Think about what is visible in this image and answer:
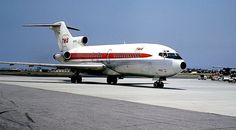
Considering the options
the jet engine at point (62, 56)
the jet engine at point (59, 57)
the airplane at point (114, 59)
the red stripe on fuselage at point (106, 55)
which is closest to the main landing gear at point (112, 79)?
the airplane at point (114, 59)

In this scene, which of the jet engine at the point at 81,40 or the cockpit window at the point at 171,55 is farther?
the jet engine at the point at 81,40

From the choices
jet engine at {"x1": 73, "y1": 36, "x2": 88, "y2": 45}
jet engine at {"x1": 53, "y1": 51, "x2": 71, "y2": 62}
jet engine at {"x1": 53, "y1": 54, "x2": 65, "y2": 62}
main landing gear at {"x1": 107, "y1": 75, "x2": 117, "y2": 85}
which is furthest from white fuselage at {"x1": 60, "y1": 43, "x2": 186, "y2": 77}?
jet engine at {"x1": 53, "y1": 54, "x2": 65, "y2": 62}

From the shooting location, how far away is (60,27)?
41.1m

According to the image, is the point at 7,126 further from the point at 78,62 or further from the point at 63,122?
the point at 78,62

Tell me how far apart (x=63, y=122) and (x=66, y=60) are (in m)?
30.6

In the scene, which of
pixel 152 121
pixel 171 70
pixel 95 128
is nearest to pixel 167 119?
pixel 152 121

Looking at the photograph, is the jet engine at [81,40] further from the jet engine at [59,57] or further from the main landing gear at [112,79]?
the main landing gear at [112,79]

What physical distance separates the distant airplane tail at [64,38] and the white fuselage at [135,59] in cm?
166

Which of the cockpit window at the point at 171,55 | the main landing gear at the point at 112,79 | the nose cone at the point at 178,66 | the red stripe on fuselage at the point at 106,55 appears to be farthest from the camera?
the main landing gear at the point at 112,79

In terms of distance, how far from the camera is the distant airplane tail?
39500mm

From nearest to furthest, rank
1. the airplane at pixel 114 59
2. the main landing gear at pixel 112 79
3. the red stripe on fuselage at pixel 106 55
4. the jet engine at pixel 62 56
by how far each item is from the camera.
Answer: the airplane at pixel 114 59 < the red stripe on fuselage at pixel 106 55 < the main landing gear at pixel 112 79 < the jet engine at pixel 62 56

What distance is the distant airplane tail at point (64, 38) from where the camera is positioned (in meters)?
39.5

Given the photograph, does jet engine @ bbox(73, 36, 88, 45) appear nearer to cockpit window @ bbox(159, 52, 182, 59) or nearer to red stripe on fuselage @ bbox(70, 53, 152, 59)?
red stripe on fuselage @ bbox(70, 53, 152, 59)

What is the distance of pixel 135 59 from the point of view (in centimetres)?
3045
